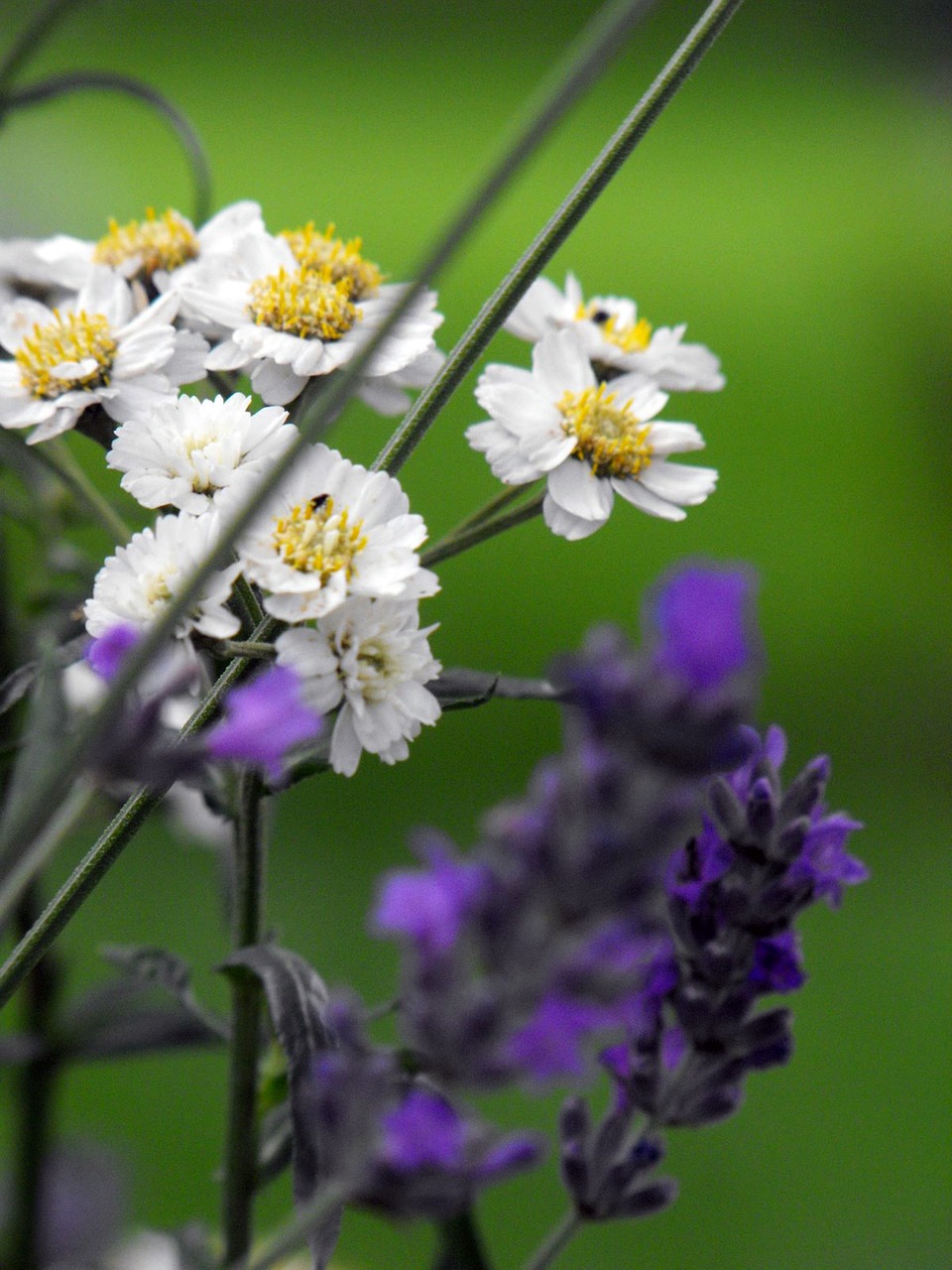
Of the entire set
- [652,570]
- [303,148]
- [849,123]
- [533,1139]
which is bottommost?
[303,148]

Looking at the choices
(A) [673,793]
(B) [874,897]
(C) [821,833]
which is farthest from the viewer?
(B) [874,897]

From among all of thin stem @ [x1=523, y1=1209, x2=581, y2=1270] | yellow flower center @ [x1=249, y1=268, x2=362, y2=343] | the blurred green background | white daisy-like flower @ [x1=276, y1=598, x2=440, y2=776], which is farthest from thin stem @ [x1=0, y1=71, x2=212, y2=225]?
thin stem @ [x1=523, y1=1209, x2=581, y2=1270]

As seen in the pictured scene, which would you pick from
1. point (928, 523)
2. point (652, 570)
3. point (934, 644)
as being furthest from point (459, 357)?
point (928, 523)

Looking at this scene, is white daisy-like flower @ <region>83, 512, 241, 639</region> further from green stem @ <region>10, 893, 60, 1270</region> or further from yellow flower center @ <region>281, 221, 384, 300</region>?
green stem @ <region>10, 893, 60, 1270</region>

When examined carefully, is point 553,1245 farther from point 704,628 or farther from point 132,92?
point 132,92

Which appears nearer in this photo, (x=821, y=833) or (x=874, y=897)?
(x=821, y=833)

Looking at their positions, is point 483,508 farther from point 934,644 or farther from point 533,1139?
point 934,644

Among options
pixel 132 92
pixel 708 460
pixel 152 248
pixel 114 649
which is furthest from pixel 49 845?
pixel 708 460
